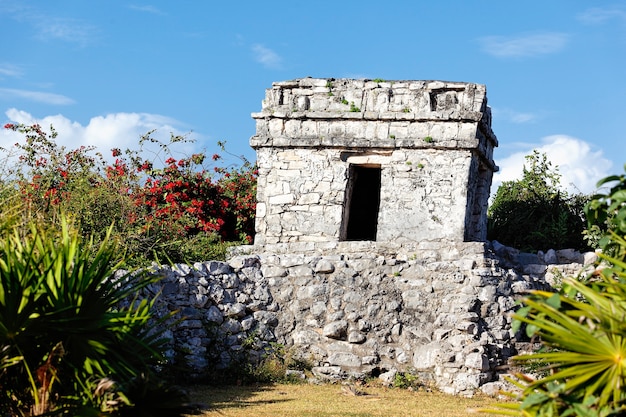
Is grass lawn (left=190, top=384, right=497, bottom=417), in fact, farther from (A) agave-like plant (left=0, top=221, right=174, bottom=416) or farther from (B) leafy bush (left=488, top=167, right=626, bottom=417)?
(B) leafy bush (left=488, top=167, right=626, bottom=417)

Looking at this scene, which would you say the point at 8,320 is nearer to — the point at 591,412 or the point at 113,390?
the point at 113,390

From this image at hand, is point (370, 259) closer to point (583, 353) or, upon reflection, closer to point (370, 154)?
point (370, 154)

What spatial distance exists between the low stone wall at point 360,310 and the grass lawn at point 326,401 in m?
0.52

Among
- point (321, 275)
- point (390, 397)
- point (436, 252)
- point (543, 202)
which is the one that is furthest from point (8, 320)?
point (543, 202)

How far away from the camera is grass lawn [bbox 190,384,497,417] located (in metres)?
8.94

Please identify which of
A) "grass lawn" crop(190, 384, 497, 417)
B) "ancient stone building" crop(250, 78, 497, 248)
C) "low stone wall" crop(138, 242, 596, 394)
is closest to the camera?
"grass lawn" crop(190, 384, 497, 417)

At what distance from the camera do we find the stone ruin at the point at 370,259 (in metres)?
11.1

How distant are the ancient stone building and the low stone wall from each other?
3.04ft

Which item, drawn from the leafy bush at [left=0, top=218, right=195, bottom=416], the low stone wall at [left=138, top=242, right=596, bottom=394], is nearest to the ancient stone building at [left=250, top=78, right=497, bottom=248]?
the low stone wall at [left=138, top=242, right=596, bottom=394]

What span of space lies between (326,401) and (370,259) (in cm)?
277

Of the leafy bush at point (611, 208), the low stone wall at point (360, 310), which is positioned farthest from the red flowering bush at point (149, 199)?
the leafy bush at point (611, 208)

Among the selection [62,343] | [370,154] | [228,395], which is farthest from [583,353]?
[370,154]

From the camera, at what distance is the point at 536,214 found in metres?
17.0

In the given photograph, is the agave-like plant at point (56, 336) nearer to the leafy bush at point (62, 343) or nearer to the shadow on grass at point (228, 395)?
the leafy bush at point (62, 343)
